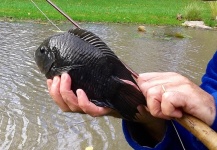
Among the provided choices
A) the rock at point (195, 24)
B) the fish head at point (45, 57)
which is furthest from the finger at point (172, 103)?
the rock at point (195, 24)

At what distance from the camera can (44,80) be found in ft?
19.1

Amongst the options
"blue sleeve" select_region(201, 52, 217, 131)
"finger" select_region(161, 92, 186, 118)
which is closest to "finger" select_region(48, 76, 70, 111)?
"finger" select_region(161, 92, 186, 118)

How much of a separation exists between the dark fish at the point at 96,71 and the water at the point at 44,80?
7.61 feet

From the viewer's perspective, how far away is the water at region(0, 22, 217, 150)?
3.99 meters

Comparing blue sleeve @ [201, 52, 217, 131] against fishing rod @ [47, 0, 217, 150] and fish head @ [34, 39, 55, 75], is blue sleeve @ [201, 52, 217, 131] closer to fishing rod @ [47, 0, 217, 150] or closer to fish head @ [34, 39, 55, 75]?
fishing rod @ [47, 0, 217, 150]

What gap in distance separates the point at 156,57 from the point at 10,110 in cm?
425

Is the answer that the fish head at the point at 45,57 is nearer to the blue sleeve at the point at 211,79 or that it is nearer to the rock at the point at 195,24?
the blue sleeve at the point at 211,79

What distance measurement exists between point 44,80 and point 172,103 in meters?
4.66

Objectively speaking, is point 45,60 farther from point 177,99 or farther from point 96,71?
point 177,99

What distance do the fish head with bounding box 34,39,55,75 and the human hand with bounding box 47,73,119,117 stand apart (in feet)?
0.25

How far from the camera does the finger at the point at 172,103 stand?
1.28m

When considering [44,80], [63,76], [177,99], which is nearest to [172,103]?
[177,99]

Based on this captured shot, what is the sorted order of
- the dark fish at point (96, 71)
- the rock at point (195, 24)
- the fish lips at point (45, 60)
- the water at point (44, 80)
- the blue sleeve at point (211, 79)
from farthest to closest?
the rock at point (195, 24), the water at point (44, 80), the blue sleeve at point (211, 79), the fish lips at point (45, 60), the dark fish at point (96, 71)

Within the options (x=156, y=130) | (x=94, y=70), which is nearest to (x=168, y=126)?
(x=156, y=130)
